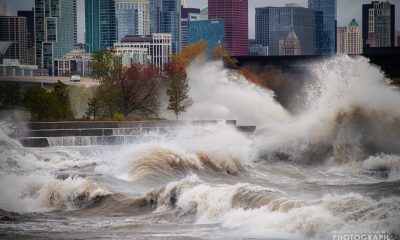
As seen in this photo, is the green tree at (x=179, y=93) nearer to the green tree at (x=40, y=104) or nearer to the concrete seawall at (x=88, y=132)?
the green tree at (x=40, y=104)

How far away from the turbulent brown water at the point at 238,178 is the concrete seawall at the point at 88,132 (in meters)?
1.34

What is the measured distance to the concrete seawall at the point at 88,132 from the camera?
6097cm

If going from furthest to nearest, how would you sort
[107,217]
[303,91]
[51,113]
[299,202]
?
[303,91] < [51,113] < [107,217] < [299,202]

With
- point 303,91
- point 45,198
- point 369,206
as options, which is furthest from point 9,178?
point 303,91

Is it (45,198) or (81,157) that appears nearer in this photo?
(45,198)

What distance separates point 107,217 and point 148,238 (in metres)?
5.20

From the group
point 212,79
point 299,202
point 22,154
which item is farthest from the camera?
point 212,79

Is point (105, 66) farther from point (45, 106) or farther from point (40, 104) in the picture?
point (45, 106)

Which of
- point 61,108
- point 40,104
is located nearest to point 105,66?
point 61,108

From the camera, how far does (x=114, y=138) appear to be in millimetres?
63125

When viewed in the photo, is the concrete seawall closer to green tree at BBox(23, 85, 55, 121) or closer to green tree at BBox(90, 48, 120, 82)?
green tree at BBox(23, 85, 55, 121)

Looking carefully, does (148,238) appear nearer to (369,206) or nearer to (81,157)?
(369,206)

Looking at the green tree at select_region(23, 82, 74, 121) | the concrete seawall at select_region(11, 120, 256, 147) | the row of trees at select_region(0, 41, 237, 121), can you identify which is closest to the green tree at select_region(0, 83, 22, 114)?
the row of trees at select_region(0, 41, 237, 121)

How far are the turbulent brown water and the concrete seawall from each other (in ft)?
4.41
